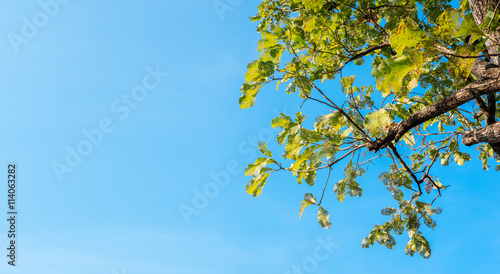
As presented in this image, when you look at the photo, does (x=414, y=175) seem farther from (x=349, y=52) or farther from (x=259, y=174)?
(x=259, y=174)

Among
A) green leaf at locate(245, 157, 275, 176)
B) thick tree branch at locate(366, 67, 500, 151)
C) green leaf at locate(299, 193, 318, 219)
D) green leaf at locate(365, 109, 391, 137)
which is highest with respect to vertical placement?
thick tree branch at locate(366, 67, 500, 151)

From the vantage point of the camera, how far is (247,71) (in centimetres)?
295

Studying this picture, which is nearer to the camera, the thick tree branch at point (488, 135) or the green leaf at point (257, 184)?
the thick tree branch at point (488, 135)

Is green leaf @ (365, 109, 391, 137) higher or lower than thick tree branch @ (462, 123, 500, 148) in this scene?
lower

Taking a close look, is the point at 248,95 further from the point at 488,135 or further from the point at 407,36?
the point at 488,135

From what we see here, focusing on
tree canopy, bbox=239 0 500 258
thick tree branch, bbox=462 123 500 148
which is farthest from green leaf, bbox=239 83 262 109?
thick tree branch, bbox=462 123 500 148

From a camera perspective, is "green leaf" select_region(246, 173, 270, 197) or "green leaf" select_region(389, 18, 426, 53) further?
"green leaf" select_region(246, 173, 270, 197)

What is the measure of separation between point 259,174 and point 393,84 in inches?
56.0

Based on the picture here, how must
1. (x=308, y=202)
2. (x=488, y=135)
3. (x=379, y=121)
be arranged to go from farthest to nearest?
(x=308, y=202) < (x=488, y=135) < (x=379, y=121)

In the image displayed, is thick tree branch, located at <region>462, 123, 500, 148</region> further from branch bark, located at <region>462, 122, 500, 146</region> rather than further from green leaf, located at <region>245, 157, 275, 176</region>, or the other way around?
green leaf, located at <region>245, 157, 275, 176</region>

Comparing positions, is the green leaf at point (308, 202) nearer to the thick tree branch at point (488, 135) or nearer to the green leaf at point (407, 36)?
the thick tree branch at point (488, 135)

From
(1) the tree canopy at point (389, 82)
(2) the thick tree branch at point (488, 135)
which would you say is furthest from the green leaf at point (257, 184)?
(2) the thick tree branch at point (488, 135)

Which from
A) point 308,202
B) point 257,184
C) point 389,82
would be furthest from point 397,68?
point 308,202

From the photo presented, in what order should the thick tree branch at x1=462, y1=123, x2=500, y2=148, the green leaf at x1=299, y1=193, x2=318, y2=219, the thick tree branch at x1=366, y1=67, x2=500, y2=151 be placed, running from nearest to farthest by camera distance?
the thick tree branch at x1=366, y1=67, x2=500, y2=151 → the thick tree branch at x1=462, y1=123, x2=500, y2=148 → the green leaf at x1=299, y1=193, x2=318, y2=219
